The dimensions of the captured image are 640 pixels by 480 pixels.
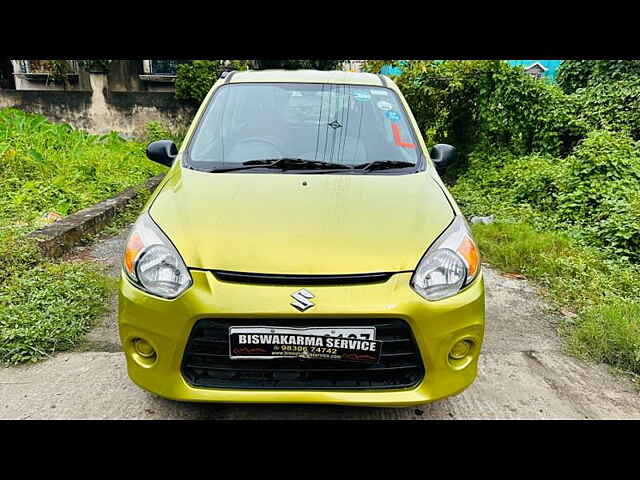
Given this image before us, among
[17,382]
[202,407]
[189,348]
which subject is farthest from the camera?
[17,382]

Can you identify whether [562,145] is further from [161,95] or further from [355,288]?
[161,95]

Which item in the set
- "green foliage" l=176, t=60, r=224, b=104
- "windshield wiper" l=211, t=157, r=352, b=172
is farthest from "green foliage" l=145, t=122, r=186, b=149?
"windshield wiper" l=211, t=157, r=352, b=172

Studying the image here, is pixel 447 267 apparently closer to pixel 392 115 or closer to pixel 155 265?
pixel 155 265

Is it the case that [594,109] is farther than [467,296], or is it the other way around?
[594,109]

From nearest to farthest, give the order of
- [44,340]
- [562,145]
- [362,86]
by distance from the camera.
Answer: [44,340] → [362,86] → [562,145]

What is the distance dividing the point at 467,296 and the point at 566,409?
996 millimetres

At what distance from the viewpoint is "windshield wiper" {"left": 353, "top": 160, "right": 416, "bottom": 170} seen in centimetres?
265

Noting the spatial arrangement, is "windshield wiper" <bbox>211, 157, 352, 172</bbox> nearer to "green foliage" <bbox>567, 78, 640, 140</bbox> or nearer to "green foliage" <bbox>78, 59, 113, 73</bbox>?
"green foliage" <bbox>567, 78, 640, 140</bbox>

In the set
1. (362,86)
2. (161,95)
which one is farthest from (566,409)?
(161,95)

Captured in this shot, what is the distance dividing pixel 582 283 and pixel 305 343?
9.54 feet

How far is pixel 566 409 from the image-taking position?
7.84 feet

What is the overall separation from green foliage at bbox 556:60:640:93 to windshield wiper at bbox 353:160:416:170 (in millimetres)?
5718

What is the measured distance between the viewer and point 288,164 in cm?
263

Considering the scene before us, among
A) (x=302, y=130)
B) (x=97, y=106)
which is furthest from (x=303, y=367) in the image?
(x=97, y=106)
